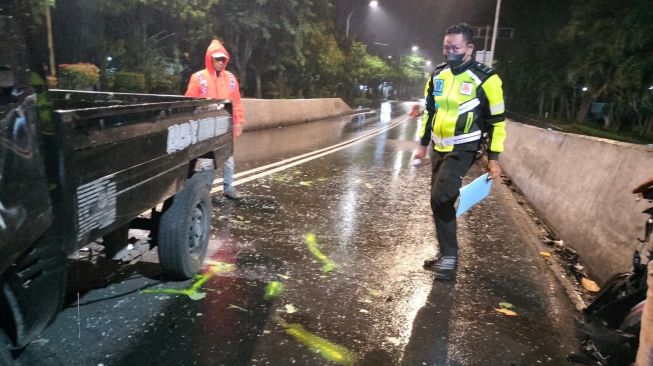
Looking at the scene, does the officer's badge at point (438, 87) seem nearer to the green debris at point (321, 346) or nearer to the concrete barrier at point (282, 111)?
the green debris at point (321, 346)

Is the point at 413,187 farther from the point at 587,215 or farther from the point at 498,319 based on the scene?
the point at 498,319

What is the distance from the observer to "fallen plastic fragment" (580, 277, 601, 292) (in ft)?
13.1

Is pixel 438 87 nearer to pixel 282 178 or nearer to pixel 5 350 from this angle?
pixel 5 350

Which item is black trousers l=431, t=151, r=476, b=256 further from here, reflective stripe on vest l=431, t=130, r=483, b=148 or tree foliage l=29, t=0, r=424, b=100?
tree foliage l=29, t=0, r=424, b=100

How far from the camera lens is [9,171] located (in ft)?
5.45

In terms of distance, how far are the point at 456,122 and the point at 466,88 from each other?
29 cm

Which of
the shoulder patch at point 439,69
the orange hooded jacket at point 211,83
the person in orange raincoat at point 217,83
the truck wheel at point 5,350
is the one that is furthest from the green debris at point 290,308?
the orange hooded jacket at point 211,83

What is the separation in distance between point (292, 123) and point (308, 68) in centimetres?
1223

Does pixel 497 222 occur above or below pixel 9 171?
below

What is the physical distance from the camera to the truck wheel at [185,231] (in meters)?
3.47

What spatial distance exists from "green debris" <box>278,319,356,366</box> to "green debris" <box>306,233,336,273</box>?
1062mm

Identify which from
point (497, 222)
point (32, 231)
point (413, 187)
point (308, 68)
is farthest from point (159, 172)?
point (308, 68)

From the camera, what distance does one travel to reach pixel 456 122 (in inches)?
155

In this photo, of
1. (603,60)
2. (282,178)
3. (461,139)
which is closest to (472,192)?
(461,139)
